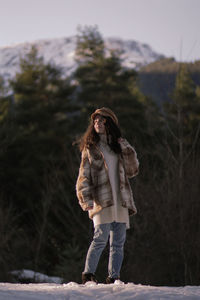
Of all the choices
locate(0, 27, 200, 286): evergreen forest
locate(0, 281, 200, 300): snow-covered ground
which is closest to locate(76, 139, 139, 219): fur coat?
locate(0, 281, 200, 300): snow-covered ground

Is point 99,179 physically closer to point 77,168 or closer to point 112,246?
point 112,246

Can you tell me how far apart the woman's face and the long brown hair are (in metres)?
0.03

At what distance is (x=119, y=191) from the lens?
15.4ft

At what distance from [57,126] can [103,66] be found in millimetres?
5310

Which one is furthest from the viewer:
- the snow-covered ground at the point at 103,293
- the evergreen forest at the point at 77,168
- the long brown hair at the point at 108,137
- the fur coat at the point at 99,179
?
the evergreen forest at the point at 77,168

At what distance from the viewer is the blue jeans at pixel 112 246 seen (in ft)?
14.9

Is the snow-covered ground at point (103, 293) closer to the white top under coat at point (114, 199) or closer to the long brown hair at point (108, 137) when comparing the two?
the white top under coat at point (114, 199)

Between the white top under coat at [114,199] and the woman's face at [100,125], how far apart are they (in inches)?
2.3

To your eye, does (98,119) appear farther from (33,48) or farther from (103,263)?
(33,48)

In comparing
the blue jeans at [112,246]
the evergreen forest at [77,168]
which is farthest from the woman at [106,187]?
the evergreen forest at [77,168]

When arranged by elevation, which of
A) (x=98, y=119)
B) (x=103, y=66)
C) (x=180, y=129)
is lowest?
(x=98, y=119)

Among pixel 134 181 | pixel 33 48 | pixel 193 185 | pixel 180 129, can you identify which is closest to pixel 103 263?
pixel 134 181

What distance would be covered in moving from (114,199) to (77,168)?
10147 millimetres

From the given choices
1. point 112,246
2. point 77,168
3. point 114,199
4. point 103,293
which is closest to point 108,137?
point 114,199
